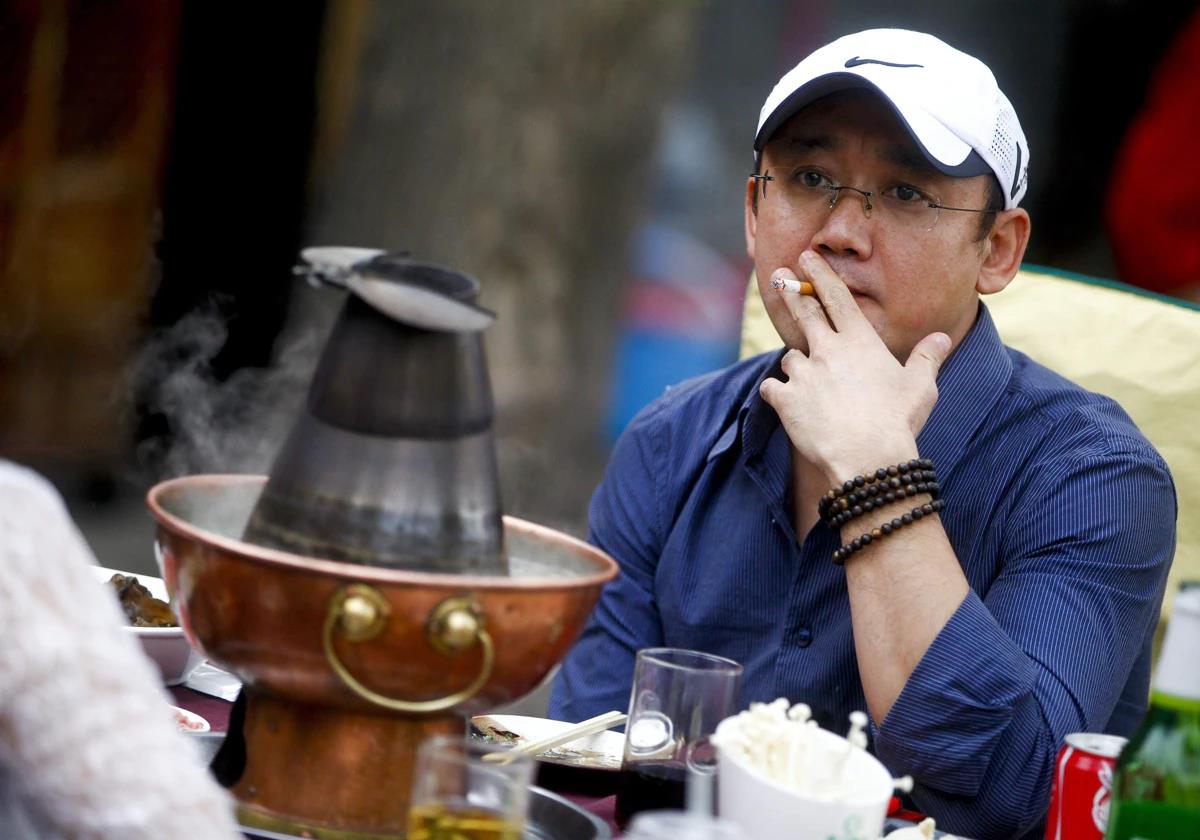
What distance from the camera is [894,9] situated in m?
5.45

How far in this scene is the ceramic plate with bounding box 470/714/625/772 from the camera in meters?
1.79

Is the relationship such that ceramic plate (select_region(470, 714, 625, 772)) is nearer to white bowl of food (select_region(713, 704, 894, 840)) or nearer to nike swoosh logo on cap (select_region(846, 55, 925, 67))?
white bowl of food (select_region(713, 704, 894, 840))

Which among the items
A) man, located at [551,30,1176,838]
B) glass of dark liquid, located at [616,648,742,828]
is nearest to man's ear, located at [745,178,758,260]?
man, located at [551,30,1176,838]

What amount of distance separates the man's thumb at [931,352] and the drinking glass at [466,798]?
4.32ft

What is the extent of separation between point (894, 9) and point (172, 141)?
9.41 feet

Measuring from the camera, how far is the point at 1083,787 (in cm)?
159

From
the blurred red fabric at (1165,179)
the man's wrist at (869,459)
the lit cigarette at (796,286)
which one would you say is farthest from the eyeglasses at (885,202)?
the blurred red fabric at (1165,179)

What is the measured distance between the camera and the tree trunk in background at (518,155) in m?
5.60

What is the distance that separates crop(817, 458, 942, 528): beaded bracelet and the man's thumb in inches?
9.9

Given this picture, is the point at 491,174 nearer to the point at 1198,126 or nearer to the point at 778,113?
the point at 1198,126

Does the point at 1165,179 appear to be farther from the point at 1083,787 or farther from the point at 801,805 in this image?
the point at 801,805

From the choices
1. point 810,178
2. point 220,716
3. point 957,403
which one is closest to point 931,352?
point 957,403

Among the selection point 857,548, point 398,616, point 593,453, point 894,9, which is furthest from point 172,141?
point 398,616

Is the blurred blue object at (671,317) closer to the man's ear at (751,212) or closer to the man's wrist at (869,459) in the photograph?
the man's ear at (751,212)
